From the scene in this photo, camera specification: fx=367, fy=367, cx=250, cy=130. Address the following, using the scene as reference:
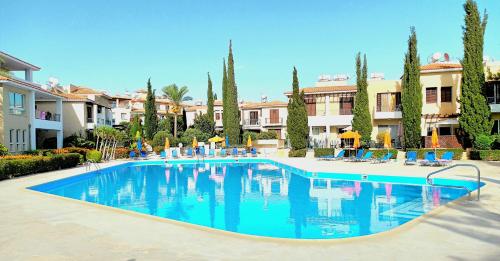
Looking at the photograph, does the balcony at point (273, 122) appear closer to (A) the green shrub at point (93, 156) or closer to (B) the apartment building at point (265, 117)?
(B) the apartment building at point (265, 117)

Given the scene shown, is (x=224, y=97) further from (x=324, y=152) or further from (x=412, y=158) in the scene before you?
(x=412, y=158)

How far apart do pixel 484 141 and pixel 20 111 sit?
30551mm

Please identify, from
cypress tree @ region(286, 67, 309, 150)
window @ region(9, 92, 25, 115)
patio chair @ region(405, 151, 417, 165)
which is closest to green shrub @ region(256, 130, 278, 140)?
cypress tree @ region(286, 67, 309, 150)

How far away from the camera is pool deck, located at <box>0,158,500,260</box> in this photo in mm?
5352

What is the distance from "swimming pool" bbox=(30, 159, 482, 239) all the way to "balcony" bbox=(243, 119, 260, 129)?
27363 millimetres

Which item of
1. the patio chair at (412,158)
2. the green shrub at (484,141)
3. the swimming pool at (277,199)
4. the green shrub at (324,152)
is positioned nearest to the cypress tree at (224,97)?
A: the green shrub at (324,152)

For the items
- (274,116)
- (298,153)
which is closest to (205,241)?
(298,153)

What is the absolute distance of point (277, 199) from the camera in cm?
1280

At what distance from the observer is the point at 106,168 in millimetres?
23203

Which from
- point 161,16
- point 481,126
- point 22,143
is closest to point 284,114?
point 161,16

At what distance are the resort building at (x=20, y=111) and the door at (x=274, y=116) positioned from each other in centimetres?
2483

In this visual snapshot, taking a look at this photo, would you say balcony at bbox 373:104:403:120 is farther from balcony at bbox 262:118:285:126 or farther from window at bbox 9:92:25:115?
window at bbox 9:92:25:115

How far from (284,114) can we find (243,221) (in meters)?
38.1

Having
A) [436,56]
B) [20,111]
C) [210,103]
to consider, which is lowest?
[20,111]
